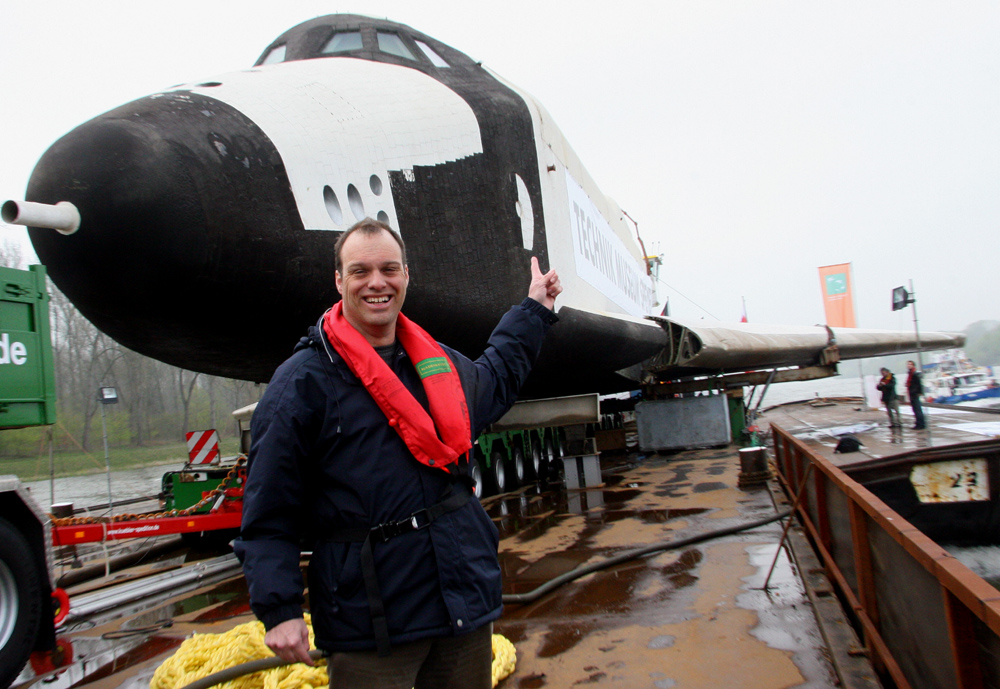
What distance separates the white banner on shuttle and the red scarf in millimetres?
4521

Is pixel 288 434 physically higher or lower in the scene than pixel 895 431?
higher

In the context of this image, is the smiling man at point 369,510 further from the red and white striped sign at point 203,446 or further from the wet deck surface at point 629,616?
the red and white striped sign at point 203,446

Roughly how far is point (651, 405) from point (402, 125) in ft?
27.0

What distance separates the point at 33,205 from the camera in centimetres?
249

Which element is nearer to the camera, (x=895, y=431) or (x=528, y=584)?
(x=528, y=584)

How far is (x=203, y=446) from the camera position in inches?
277

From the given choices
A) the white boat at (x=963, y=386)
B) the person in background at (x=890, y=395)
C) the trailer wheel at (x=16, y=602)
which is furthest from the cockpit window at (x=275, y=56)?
the white boat at (x=963, y=386)

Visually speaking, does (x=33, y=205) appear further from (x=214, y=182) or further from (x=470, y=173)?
(x=470, y=173)

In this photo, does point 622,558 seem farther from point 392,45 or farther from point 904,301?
point 904,301

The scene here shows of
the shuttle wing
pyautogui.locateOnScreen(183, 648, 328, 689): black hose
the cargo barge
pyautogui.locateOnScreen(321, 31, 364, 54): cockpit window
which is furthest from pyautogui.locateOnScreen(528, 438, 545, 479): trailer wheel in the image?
pyautogui.locateOnScreen(183, 648, 328, 689): black hose

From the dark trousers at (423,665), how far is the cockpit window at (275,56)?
4.35 m

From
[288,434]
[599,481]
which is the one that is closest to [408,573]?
[288,434]

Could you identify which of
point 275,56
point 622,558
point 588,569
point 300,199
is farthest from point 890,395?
point 300,199

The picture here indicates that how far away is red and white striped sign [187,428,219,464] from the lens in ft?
23.0
